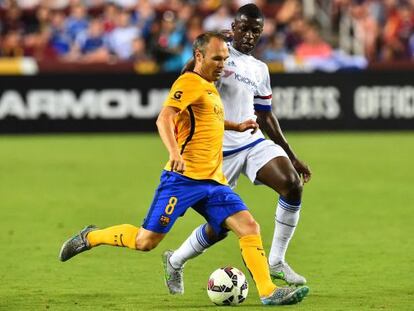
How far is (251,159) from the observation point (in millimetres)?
8820

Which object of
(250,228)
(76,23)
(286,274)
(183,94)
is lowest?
(76,23)

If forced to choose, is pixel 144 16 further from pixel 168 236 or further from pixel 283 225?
pixel 283 225

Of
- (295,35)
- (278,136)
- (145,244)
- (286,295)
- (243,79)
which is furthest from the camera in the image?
(295,35)

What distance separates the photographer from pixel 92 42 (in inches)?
899

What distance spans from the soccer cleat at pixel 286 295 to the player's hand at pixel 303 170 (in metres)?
1.53

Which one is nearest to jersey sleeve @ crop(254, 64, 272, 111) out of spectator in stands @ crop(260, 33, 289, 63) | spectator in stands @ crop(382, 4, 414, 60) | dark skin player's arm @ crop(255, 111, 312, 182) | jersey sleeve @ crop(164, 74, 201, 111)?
dark skin player's arm @ crop(255, 111, 312, 182)

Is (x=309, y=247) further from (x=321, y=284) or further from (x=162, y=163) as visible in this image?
(x=162, y=163)

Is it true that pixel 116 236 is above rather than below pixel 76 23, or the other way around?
above

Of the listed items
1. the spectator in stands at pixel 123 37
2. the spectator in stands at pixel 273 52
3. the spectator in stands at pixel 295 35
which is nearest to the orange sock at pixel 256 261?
the spectator in stands at pixel 273 52

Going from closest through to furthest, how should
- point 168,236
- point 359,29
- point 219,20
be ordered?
point 168,236
point 219,20
point 359,29

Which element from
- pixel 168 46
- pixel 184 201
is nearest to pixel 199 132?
pixel 184 201

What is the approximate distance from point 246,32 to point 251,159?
979 millimetres

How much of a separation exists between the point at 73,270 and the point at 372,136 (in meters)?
13.8

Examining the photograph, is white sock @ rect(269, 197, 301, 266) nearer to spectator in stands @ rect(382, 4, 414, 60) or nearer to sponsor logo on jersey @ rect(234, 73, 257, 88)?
sponsor logo on jersey @ rect(234, 73, 257, 88)
